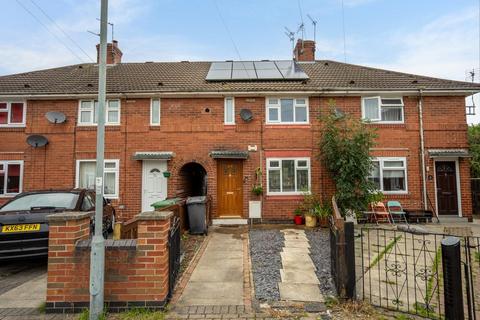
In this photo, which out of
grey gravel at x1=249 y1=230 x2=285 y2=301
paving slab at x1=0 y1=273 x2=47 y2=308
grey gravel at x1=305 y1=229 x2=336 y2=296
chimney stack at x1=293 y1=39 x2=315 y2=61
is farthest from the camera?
chimney stack at x1=293 y1=39 x2=315 y2=61

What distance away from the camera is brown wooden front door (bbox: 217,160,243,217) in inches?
420

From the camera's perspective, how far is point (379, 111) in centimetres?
1093

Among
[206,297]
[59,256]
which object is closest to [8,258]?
[59,256]

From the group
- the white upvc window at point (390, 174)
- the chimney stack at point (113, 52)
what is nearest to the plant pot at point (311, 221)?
the white upvc window at point (390, 174)

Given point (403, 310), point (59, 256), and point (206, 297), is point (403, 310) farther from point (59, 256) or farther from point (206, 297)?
point (59, 256)

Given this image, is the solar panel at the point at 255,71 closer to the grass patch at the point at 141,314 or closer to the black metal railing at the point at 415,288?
the black metal railing at the point at 415,288

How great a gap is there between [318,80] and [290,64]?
264 cm

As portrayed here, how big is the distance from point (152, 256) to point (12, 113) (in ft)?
36.3

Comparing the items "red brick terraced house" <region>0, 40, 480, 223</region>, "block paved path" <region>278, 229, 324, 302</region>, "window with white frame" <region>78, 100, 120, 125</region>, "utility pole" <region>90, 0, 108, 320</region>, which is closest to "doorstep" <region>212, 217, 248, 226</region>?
"red brick terraced house" <region>0, 40, 480, 223</region>

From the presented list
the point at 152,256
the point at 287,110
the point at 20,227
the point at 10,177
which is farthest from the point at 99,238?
the point at 10,177

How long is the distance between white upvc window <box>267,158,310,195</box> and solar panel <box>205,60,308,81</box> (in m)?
3.56

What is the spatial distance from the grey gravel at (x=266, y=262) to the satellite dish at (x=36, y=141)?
28.0ft

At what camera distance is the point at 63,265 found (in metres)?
3.71

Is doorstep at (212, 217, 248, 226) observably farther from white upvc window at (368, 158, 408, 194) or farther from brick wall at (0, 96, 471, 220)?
white upvc window at (368, 158, 408, 194)
